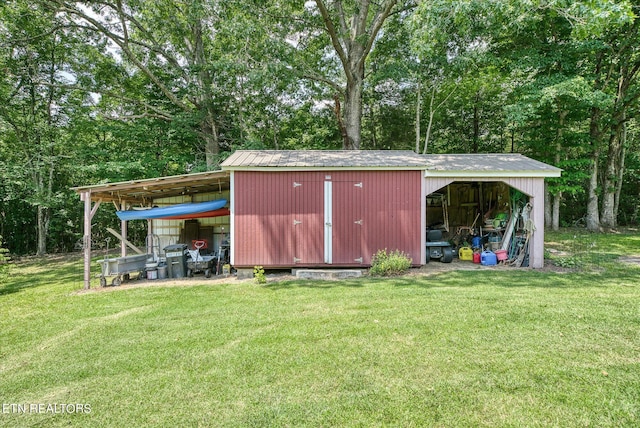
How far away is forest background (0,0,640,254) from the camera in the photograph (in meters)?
10.6

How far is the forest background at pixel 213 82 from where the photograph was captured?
34.9 feet

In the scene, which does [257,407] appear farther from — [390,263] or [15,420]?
[390,263]

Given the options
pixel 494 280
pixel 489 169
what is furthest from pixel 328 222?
pixel 489 169

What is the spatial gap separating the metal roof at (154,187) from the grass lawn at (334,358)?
2.43 meters

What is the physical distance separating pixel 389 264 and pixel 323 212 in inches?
71.7

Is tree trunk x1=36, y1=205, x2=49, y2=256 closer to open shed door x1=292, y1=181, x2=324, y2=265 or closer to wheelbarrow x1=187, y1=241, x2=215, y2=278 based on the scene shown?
wheelbarrow x1=187, y1=241, x2=215, y2=278


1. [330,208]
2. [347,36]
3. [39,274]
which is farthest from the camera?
[347,36]

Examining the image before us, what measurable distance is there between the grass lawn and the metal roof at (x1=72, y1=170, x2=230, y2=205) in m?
2.43

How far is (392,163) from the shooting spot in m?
6.91

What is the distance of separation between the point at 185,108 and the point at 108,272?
8026 millimetres

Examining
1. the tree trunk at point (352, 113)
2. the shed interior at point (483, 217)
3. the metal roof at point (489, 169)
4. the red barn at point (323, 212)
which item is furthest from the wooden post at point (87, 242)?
the tree trunk at point (352, 113)

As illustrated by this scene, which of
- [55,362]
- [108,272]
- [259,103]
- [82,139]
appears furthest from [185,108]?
[55,362]

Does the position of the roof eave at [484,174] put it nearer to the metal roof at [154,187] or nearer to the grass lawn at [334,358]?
the grass lawn at [334,358]

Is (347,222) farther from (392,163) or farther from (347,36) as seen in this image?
(347,36)
